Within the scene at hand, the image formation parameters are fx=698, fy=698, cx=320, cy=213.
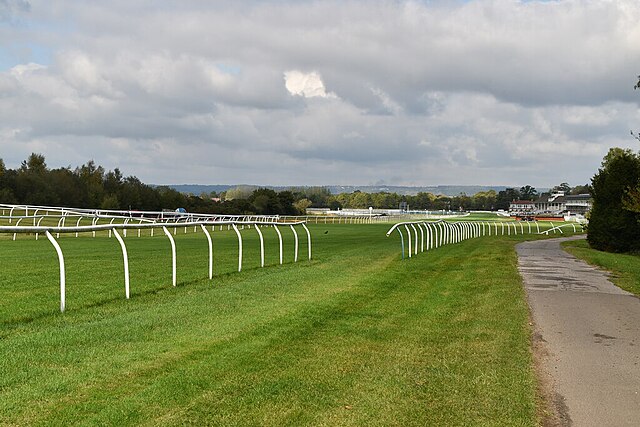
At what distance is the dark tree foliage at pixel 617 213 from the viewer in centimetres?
3294

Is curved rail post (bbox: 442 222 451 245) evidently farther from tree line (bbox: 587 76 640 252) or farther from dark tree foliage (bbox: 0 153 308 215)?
dark tree foliage (bbox: 0 153 308 215)

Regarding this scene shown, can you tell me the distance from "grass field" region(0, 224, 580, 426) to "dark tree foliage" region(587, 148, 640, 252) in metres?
21.6

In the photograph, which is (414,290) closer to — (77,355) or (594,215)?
(77,355)

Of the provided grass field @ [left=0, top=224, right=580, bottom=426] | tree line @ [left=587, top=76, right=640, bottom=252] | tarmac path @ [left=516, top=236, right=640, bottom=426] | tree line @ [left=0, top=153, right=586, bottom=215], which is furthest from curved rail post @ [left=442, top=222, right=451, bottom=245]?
tree line @ [left=0, top=153, right=586, bottom=215]

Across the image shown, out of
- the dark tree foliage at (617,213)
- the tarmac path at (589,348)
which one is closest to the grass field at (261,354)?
the tarmac path at (589,348)

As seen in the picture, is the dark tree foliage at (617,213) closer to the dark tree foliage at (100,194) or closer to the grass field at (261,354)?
the grass field at (261,354)

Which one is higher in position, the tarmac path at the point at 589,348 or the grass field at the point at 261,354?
the grass field at the point at 261,354

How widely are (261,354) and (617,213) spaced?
2994 centimetres

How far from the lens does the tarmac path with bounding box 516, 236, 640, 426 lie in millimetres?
5785

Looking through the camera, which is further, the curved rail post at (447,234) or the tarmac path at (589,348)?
the curved rail post at (447,234)

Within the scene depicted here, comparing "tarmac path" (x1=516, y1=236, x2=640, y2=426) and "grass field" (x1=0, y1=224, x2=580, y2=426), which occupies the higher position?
"grass field" (x1=0, y1=224, x2=580, y2=426)

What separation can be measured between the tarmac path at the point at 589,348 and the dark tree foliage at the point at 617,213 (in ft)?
60.1

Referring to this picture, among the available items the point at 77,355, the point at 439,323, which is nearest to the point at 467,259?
the point at 439,323

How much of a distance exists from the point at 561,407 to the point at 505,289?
28.3ft
